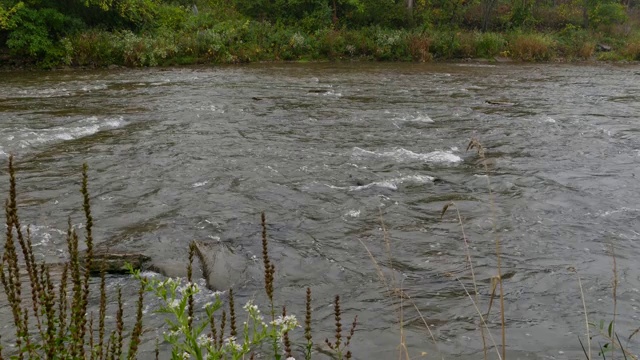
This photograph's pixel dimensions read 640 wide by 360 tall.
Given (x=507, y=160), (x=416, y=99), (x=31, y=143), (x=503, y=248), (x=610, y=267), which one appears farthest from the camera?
(x=416, y=99)

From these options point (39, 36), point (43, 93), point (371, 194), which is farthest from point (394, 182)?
point (39, 36)

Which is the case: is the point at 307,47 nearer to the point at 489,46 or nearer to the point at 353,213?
the point at 489,46

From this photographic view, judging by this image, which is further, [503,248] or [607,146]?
[607,146]

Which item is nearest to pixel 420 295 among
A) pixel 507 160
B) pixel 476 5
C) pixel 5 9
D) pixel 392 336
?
pixel 392 336

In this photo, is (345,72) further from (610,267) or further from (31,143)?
(610,267)

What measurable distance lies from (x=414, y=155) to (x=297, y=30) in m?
25.2

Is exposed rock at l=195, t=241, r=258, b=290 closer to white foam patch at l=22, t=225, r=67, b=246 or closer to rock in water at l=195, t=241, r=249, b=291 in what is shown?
rock in water at l=195, t=241, r=249, b=291

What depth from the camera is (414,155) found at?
33.6ft

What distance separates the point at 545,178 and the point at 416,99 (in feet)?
27.1

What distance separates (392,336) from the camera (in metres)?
4.67

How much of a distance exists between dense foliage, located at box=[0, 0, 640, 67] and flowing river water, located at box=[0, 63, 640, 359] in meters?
9.06

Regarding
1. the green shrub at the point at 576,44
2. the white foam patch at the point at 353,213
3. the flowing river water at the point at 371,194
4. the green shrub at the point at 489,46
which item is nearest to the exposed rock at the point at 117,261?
the flowing river water at the point at 371,194

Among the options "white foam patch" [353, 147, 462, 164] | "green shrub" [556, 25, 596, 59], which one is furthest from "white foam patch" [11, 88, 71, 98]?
"green shrub" [556, 25, 596, 59]

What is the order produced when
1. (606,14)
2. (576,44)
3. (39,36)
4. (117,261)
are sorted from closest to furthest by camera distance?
(117,261) < (39,36) < (576,44) < (606,14)
